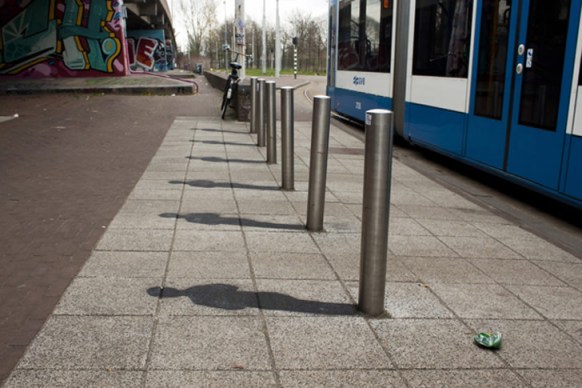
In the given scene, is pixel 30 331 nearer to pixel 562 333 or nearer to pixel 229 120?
pixel 562 333

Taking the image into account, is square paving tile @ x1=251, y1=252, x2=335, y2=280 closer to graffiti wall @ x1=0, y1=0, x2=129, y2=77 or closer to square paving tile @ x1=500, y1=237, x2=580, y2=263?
square paving tile @ x1=500, y1=237, x2=580, y2=263

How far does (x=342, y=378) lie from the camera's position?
2727 millimetres

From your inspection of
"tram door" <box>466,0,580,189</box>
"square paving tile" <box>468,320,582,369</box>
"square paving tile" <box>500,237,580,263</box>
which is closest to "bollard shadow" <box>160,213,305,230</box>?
"square paving tile" <box>500,237,580,263</box>

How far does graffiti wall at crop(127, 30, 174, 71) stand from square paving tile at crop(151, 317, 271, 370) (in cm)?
5052

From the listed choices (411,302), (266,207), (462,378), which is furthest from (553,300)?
(266,207)

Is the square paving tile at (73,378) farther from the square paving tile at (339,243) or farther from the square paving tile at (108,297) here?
the square paving tile at (339,243)

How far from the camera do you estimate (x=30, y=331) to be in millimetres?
3098

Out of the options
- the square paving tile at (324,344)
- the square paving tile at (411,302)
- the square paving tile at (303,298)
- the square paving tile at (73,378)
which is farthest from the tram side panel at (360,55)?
the square paving tile at (73,378)

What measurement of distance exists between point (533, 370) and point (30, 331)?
2.56 m

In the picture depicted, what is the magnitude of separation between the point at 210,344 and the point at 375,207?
116 centimetres

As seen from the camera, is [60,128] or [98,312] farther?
[60,128]

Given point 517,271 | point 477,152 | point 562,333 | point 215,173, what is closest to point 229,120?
point 215,173

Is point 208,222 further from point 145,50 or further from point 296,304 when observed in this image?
point 145,50

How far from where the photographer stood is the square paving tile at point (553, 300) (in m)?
3.64
